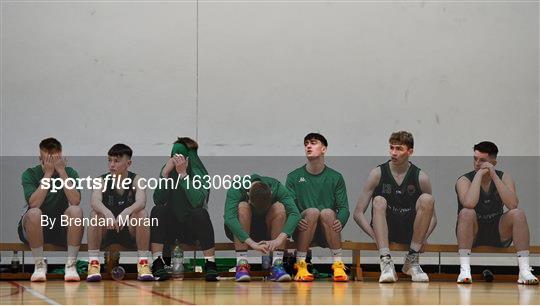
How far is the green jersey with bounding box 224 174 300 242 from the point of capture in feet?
26.8

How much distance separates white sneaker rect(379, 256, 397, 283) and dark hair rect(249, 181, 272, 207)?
3.13 ft

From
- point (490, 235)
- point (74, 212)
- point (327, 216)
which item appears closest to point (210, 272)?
point (327, 216)

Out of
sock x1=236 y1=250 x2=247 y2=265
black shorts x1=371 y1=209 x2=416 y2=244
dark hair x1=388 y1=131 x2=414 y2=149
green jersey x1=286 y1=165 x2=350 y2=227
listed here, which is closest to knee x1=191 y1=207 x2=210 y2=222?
sock x1=236 y1=250 x2=247 y2=265

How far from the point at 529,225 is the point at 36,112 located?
407 cm

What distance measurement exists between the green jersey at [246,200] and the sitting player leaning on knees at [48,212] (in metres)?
1.10

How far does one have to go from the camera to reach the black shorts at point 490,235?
27.4ft

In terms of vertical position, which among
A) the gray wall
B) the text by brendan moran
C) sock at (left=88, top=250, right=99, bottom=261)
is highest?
the gray wall

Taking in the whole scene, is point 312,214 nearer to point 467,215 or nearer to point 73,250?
point 467,215

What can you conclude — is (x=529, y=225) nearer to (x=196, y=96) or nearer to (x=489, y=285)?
(x=489, y=285)

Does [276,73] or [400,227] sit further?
[276,73]

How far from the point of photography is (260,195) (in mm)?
8242

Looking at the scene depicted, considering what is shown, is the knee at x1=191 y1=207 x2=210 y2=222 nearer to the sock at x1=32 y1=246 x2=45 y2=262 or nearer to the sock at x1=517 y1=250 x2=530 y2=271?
the sock at x1=32 y1=246 x2=45 y2=262

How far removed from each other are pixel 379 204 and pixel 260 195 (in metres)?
0.89

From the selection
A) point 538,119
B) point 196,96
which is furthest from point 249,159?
point 538,119
